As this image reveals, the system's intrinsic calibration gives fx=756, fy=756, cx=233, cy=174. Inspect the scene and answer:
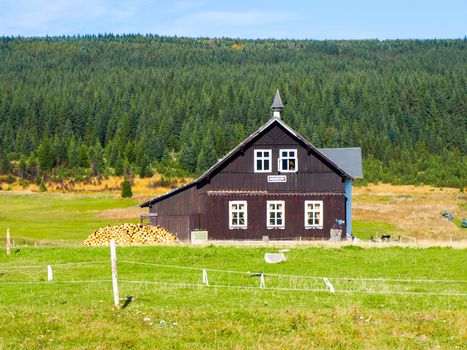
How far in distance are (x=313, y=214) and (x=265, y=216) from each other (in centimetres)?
292

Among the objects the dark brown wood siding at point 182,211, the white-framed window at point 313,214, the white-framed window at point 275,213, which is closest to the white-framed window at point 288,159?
the white-framed window at point 275,213

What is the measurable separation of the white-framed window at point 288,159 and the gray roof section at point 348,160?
10.7 ft

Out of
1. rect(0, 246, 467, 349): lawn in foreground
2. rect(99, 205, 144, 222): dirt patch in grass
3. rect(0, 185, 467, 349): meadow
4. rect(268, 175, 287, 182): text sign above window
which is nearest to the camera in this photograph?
rect(0, 246, 467, 349): lawn in foreground

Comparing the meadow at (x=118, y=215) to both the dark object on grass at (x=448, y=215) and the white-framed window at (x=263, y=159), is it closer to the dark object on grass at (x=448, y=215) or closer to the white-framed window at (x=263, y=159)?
the dark object on grass at (x=448, y=215)

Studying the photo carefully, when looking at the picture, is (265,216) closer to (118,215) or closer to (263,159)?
(263,159)

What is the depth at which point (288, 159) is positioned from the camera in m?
46.4

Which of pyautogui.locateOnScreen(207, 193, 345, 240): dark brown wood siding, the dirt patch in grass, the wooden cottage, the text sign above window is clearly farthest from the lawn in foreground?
the dirt patch in grass

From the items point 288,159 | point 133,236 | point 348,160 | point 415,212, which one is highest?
point 288,159

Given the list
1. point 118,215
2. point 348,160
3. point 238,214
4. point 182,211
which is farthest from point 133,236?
point 118,215

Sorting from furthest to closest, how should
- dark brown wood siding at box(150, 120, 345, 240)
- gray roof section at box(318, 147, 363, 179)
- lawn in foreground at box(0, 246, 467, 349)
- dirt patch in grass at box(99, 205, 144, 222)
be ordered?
1. dirt patch in grass at box(99, 205, 144, 222)
2. gray roof section at box(318, 147, 363, 179)
3. dark brown wood siding at box(150, 120, 345, 240)
4. lawn in foreground at box(0, 246, 467, 349)

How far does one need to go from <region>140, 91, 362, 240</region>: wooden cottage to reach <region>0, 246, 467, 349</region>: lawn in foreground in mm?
15504

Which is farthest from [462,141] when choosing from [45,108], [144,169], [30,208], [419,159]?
[30,208]

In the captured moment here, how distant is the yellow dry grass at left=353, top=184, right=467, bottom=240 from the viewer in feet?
204

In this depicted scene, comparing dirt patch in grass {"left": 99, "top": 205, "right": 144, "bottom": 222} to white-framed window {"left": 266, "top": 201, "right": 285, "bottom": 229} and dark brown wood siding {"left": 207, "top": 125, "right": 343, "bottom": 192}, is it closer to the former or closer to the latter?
dark brown wood siding {"left": 207, "top": 125, "right": 343, "bottom": 192}
